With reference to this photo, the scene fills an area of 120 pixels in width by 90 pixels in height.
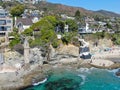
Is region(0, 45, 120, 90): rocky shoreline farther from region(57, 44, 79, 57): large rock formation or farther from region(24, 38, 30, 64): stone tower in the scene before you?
region(24, 38, 30, 64): stone tower

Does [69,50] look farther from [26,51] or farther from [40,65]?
[26,51]

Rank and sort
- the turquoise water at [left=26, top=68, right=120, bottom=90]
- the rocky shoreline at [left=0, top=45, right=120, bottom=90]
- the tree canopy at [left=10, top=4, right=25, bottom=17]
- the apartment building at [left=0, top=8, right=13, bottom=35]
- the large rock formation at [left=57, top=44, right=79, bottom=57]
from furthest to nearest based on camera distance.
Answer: the tree canopy at [left=10, top=4, right=25, bottom=17] → the large rock formation at [left=57, top=44, right=79, bottom=57] → the apartment building at [left=0, top=8, right=13, bottom=35] → the turquoise water at [left=26, top=68, right=120, bottom=90] → the rocky shoreline at [left=0, top=45, right=120, bottom=90]

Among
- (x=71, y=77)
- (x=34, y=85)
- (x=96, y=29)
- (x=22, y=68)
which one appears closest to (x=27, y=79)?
(x=34, y=85)

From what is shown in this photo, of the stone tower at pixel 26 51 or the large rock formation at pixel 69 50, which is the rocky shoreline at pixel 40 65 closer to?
the large rock formation at pixel 69 50

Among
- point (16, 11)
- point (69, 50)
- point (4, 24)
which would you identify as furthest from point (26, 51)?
point (16, 11)

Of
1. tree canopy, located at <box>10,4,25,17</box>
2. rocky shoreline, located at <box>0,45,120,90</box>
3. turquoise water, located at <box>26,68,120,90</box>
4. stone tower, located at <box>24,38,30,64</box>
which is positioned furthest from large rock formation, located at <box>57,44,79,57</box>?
tree canopy, located at <box>10,4,25,17</box>

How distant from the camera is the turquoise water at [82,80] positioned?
120 ft

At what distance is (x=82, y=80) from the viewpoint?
134ft

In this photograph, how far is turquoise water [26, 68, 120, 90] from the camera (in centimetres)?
3659

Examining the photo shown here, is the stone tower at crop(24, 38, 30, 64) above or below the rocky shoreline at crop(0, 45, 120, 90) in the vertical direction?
above

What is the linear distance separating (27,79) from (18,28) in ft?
79.9

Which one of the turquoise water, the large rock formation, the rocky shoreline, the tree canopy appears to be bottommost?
the turquoise water

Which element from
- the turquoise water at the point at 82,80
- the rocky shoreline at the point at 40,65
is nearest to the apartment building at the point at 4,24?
the rocky shoreline at the point at 40,65

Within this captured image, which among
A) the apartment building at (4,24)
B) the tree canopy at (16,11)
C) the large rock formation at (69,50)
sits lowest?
the large rock formation at (69,50)
